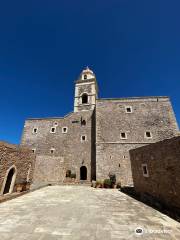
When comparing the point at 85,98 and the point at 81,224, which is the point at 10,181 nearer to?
the point at 81,224

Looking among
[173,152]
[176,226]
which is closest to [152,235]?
[176,226]

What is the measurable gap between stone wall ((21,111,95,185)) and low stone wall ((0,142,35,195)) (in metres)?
4.69

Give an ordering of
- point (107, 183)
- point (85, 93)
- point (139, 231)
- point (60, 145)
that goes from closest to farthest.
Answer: point (139, 231) < point (107, 183) < point (60, 145) < point (85, 93)

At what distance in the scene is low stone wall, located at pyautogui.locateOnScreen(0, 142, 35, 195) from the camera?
8984mm

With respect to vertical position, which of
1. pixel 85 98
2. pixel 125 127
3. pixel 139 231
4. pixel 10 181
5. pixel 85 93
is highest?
pixel 85 93

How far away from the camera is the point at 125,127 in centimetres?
1798

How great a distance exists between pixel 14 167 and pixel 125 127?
13737mm

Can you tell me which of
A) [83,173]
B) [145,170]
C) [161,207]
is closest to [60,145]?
[83,173]

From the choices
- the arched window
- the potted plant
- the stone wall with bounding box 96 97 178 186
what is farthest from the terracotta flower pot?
the arched window

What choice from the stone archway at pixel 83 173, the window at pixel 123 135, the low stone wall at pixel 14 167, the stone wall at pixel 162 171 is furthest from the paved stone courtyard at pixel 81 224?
the stone archway at pixel 83 173

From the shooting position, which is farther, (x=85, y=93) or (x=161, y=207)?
(x=85, y=93)

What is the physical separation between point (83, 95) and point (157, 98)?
1311cm

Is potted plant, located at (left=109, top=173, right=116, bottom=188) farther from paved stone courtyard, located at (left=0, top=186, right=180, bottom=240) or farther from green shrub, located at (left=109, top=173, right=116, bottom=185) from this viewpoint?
paved stone courtyard, located at (left=0, top=186, right=180, bottom=240)

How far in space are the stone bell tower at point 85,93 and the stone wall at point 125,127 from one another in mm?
4239
